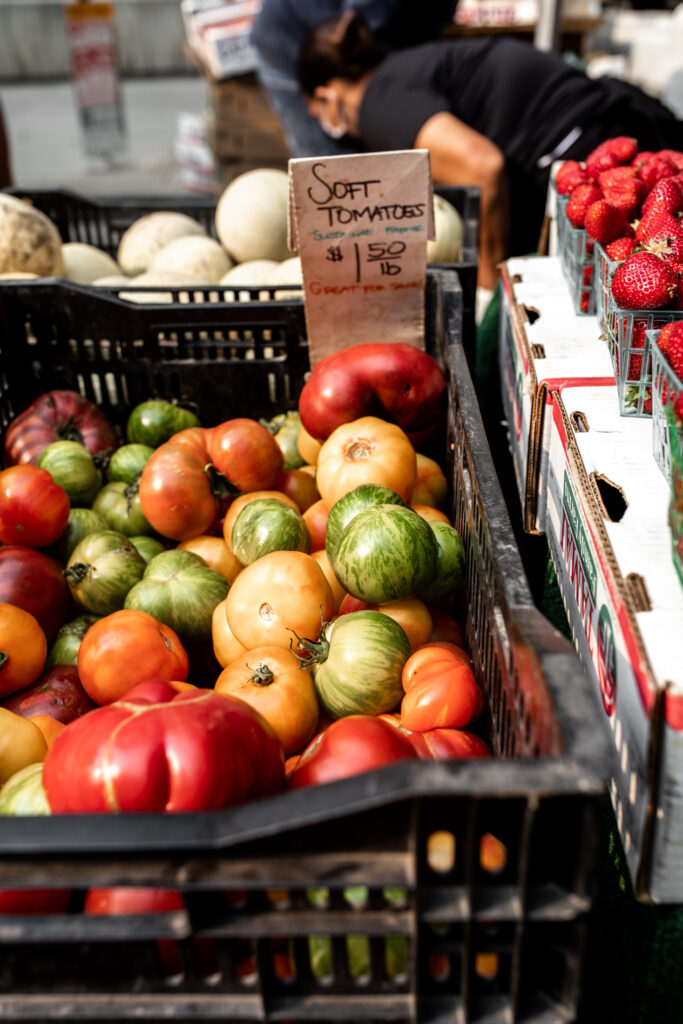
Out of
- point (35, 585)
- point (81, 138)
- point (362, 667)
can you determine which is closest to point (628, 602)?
point (362, 667)

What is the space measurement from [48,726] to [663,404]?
1.20m

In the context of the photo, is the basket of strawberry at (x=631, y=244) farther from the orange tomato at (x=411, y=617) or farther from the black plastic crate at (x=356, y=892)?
the black plastic crate at (x=356, y=892)

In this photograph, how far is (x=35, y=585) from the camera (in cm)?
175

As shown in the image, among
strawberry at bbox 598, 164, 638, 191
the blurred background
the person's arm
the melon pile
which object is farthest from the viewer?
the blurred background

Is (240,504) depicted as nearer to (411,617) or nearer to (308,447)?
(308,447)

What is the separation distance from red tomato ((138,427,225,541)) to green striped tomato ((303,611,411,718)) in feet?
1.87

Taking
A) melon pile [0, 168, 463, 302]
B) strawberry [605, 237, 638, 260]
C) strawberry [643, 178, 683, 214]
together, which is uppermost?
strawberry [643, 178, 683, 214]

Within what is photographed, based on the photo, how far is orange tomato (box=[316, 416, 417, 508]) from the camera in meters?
1.77

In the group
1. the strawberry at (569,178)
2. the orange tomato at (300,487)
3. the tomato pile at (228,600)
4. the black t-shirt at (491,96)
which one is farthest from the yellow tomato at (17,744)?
the black t-shirt at (491,96)

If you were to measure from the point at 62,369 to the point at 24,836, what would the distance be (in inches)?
70.9

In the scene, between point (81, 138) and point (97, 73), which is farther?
point (81, 138)

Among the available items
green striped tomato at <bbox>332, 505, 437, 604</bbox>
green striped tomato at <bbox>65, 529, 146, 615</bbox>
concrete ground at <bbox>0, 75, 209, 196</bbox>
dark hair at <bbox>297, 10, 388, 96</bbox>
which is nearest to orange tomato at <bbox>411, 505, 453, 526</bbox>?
green striped tomato at <bbox>332, 505, 437, 604</bbox>

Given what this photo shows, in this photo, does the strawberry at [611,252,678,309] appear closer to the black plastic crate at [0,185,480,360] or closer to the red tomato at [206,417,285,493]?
the red tomato at [206,417,285,493]

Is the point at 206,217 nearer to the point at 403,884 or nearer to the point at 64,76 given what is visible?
the point at 403,884
